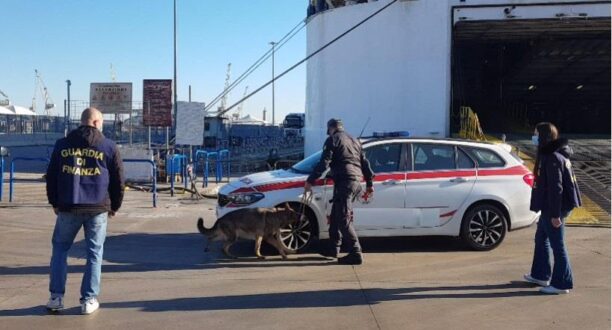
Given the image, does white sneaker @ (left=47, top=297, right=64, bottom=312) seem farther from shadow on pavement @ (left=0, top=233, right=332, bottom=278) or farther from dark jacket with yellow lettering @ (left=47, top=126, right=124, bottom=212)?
shadow on pavement @ (left=0, top=233, right=332, bottom=278)

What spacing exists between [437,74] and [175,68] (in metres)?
10.7

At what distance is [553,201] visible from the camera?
19.8ft

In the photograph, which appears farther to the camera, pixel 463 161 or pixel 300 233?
pixel 463 161

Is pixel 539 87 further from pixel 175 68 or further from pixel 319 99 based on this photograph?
pixel 175 68

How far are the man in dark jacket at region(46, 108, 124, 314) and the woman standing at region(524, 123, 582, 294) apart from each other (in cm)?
417

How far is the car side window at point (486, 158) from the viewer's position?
343 inches

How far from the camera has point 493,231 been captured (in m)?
8.55

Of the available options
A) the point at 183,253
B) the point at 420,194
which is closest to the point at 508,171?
the point at 420,194

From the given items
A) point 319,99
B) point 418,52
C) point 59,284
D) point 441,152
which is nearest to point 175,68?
point 319,99

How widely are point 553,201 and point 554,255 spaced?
62cm

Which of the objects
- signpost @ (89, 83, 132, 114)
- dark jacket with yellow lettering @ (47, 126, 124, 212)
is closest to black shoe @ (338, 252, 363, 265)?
dark jacket with yellow lettering @ (47, 126, 124, 212)

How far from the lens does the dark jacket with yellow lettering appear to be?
17.1 feet

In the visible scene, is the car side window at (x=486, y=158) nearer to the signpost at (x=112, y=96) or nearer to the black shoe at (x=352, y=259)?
the black shoe at (x=352, y=259)

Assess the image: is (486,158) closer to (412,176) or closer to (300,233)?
(412,176)
